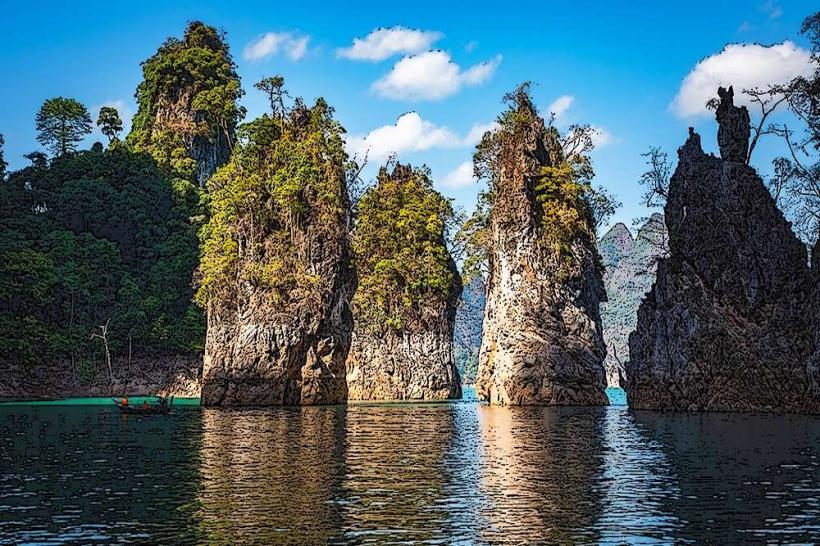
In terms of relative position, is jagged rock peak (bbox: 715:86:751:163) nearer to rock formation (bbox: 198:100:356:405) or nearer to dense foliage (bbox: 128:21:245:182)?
rock formation (bbox: 198:100:356:405)

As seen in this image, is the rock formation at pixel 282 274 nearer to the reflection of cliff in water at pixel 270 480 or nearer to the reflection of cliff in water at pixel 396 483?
the reflection of cliff in water at pixel 270 480

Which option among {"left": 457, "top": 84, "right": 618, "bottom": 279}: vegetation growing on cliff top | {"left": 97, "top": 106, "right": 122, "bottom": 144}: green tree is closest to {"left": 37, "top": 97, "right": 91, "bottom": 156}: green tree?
{"left": 97, "top": 106, "right": 122, "bottom": 144}: green tree

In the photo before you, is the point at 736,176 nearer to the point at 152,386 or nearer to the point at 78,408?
the point at 78,408

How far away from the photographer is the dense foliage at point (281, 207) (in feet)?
261

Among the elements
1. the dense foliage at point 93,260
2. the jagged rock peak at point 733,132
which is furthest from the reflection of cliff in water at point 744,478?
the dense foliage at point 93,260

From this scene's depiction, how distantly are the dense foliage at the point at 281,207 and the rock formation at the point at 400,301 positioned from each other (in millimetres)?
19861

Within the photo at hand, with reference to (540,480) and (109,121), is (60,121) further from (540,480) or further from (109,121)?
(540,480)

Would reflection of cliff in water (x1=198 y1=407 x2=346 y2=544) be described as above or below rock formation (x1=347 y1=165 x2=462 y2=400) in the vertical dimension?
below

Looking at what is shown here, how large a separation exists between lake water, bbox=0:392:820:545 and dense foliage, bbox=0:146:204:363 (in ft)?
163

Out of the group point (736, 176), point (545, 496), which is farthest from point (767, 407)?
point (545, 496)

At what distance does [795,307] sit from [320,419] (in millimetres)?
31328

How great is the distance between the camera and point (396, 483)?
2891 centimetres

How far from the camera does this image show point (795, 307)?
5991 cm

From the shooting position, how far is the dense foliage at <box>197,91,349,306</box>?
261 feet
